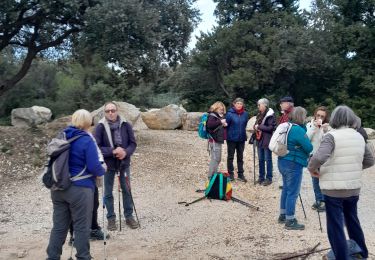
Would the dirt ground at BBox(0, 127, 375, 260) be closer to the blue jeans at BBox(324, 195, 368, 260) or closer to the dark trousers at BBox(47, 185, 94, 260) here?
the blue jeans at BBox(324, 195, 368, 260)

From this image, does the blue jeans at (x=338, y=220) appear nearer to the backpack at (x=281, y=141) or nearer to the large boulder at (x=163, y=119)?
the backpack at (x=281, y=141)

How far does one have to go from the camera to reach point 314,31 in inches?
888

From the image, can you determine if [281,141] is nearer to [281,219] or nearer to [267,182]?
[281,219]

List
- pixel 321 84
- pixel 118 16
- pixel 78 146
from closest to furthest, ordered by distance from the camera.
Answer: pixel 78 146, pixel 118 16, pixel 321 84

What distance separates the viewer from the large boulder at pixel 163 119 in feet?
63.5

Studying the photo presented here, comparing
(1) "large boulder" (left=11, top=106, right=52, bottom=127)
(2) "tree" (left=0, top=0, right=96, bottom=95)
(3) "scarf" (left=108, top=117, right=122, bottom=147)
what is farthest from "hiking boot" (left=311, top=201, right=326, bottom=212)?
(1) "large boulder" (left=11, top=106, right=52, bottom=127)

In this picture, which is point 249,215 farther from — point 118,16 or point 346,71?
point 346,71

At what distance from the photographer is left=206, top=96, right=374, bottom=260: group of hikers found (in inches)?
197

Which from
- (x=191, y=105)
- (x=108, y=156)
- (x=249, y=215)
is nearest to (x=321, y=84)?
(x=191, y=105)

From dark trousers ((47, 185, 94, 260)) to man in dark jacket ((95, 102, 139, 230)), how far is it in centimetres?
157

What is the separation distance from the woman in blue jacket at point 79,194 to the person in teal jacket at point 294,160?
9.55 feet

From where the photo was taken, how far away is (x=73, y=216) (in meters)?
Answer: 4.95

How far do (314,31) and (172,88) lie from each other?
8.28 m

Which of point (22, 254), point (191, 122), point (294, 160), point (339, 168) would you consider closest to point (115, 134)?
point (22, 254)
